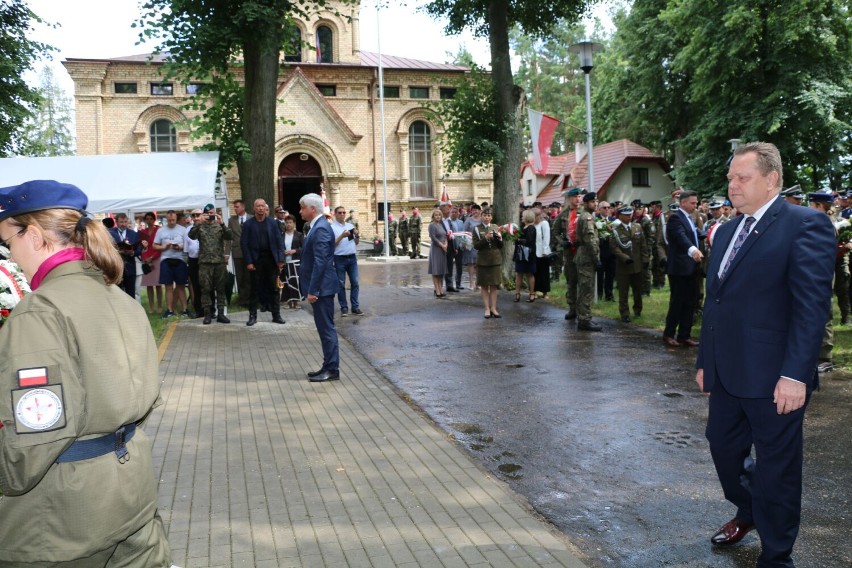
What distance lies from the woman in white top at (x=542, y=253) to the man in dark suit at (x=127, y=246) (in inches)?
310

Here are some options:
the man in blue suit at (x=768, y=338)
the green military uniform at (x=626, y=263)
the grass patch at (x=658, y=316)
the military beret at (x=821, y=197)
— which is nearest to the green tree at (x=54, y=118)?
the grass patch at (x=658, y=316)

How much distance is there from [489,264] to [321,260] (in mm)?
5434

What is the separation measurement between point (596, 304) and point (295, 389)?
8754 mm

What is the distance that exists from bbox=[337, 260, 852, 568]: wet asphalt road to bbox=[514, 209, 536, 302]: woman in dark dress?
3233 mm

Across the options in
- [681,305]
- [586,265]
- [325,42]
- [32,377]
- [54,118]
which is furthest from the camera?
[54,118]

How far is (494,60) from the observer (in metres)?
19.9

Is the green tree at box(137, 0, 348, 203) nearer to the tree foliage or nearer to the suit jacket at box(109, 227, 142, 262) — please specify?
the suit jacket at box(109, 227, 142, 262)

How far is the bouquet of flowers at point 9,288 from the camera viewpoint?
4543 millimetres

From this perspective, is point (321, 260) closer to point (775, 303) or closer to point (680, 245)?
point (680, 245)

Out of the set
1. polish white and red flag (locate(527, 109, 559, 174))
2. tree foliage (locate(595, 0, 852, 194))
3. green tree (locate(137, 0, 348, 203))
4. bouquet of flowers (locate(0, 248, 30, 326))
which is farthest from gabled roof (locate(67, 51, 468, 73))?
bouquet of flowers (locate(0, 248, 30, 326))

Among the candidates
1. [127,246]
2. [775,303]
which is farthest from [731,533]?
[127,246]

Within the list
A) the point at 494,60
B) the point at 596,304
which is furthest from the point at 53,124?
the point at 596,304

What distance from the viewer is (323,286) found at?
8.98 m

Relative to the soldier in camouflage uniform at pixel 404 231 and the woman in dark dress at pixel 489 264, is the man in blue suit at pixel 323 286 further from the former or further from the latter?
the soldier in camouflage uniform at pixel 404 231
